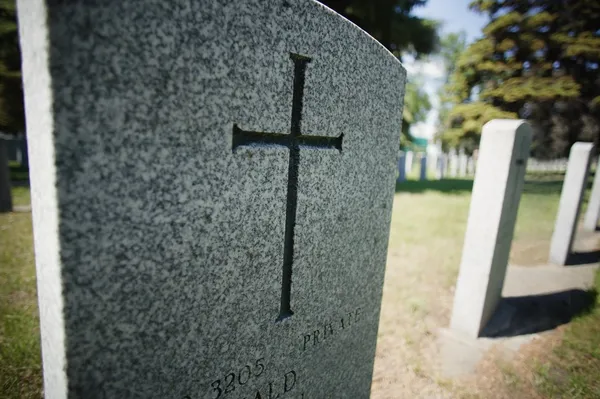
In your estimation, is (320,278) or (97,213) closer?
(97,213)

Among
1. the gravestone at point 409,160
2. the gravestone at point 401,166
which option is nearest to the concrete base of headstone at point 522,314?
the gravestone at point 401,166

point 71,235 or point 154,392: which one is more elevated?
point 71,235

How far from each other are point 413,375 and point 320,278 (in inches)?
72.4

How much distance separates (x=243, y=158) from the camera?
3.34ft

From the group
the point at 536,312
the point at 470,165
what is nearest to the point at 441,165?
the point at 470,165

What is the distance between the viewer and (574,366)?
2.65m

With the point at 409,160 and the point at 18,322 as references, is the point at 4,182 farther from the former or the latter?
the point at 409,160

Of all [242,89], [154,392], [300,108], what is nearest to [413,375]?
[154,392]

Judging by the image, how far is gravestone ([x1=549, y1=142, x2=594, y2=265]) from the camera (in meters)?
4.89

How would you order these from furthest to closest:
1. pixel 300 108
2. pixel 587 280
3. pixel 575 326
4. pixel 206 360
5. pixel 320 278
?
pixel 587 280 < pixel 575 326 < pixel 320 278 < pixel 300 108 < pixel 206 360

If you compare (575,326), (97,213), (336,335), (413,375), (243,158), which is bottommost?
(413,375)

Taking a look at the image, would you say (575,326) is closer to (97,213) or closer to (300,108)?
(300,108)

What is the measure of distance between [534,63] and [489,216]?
1765cm

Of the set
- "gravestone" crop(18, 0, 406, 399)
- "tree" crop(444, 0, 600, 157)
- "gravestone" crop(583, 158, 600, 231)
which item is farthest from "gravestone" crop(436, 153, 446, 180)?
"gravestone" crop(18, 0, 406, 399)
